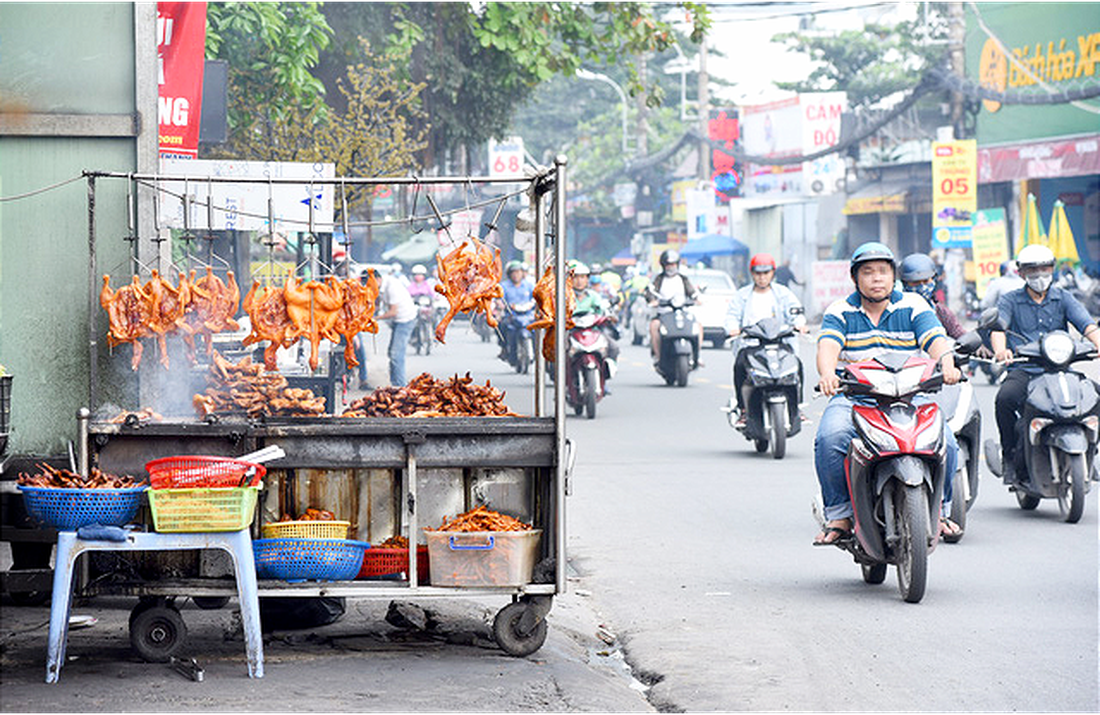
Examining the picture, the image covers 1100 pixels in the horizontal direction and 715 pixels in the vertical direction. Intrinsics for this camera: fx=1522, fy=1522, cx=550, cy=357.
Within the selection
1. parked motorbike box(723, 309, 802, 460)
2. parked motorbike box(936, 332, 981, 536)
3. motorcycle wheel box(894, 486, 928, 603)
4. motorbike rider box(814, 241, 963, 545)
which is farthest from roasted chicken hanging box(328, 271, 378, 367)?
parked motorbike box(723, 309, 802, 460)

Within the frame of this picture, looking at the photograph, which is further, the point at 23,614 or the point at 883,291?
the point at 883,291

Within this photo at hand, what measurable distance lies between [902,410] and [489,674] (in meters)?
2.80

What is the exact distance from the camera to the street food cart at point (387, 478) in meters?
6.49

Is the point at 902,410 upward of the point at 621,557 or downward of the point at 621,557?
upward

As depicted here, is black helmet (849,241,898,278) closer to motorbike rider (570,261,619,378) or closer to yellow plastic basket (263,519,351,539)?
yellow plastic basket (263,519,351,539)

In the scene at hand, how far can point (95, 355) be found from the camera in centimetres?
773

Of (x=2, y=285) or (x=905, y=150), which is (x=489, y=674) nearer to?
(x=2, y=285)

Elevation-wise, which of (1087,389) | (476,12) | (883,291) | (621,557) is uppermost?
(476,12)

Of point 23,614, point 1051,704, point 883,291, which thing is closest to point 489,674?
point 1051,704

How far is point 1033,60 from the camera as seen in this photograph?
35.5m

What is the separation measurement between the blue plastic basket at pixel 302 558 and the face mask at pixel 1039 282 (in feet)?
19.9

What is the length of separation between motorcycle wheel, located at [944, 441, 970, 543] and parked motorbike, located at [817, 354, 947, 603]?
148 centimetres

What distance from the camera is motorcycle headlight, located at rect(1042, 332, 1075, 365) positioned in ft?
33.8

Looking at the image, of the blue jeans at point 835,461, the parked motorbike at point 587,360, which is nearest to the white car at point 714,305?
the parked motorbike at point 587,360
